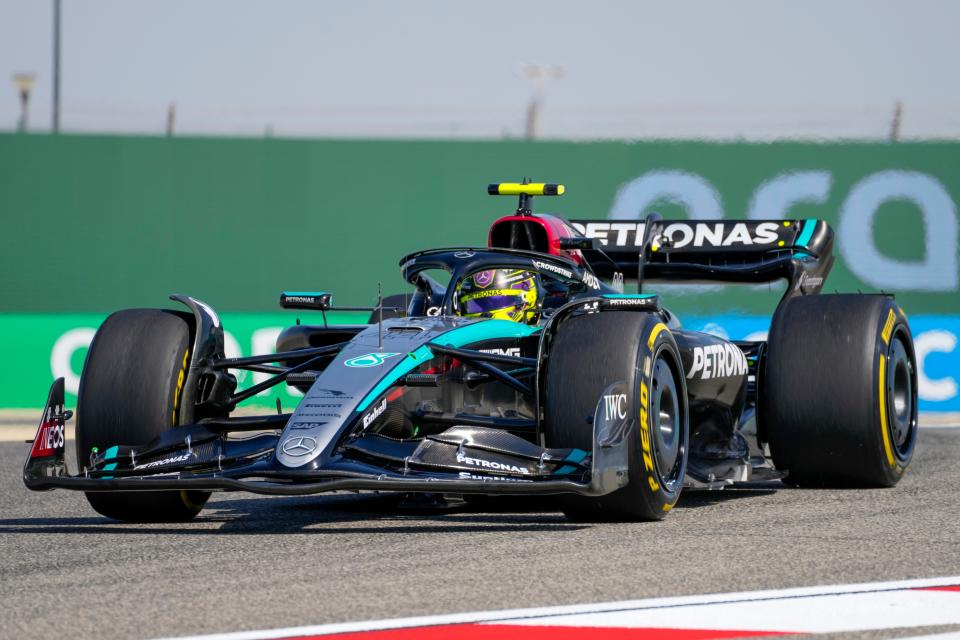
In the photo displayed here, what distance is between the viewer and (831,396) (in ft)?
26.5

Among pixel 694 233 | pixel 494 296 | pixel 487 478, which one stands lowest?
pixel 487 478

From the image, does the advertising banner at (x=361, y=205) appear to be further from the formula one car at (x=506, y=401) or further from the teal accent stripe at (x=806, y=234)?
the formula one car at (x=506, y=401)

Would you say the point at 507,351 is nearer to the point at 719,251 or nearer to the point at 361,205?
the point at 719,251

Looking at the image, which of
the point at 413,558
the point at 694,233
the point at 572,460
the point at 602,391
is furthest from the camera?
the point at 694,233

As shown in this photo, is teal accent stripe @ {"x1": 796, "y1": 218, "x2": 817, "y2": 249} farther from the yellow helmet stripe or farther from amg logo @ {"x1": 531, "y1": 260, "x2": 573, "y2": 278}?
amg logo @ {"x1": 531, "y1": 260, "x2": 573, "y2": 278}

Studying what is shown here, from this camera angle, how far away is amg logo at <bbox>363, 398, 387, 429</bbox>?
21.6 feet

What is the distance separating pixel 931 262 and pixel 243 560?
14.7 meters

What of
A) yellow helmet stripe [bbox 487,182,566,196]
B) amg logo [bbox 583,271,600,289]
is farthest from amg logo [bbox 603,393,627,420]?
yellow helmet stripe [bbox 487,182,566,196]

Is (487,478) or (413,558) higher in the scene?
(487,478)

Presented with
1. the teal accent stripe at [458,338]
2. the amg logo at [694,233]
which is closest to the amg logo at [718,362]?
the teal accent stripe at [458,338]

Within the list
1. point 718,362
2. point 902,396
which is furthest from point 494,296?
point 902,396

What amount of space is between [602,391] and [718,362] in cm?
176

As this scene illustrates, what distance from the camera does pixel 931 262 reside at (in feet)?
61.7

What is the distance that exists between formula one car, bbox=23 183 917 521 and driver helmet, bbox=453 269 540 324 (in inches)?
0.4
